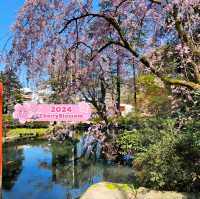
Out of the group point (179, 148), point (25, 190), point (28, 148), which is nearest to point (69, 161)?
point (25, 190)

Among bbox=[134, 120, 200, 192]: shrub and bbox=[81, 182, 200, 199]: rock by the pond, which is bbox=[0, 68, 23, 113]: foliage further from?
bbox=[134, 120, 200, 192]: shrub

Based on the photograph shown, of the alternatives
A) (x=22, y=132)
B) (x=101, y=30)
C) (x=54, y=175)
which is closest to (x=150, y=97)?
(x=22, y=132)

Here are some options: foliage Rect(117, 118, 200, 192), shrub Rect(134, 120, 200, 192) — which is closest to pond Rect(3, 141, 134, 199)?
foliage Rect(117, 118, 200, 192)

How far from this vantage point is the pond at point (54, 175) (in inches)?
406

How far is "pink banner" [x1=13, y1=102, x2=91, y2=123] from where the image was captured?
20.7ft

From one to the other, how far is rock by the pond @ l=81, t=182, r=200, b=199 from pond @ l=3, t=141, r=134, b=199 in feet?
10.4

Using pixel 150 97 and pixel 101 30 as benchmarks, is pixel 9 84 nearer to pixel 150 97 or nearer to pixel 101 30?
pixel 101 30

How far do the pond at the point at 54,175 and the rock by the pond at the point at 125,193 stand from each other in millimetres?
3163

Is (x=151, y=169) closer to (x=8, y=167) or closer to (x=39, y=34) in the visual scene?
(x=39, y=34)

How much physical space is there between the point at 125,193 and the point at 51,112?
175cm

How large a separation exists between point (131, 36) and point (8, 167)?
10332 mm

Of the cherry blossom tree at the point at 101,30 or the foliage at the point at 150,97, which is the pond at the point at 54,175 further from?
the foliage at the point at 150,97

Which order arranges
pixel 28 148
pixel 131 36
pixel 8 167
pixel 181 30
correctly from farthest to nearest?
1. pixel 28 148
2. pixel 8 167
3. pixel 131 36
4. pixel 181 30

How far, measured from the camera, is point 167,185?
6336 millimetres
